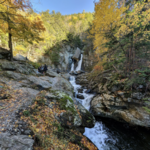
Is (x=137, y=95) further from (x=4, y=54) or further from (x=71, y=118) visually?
(x=4, y=54)

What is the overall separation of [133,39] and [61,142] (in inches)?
350

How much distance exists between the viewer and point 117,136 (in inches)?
241

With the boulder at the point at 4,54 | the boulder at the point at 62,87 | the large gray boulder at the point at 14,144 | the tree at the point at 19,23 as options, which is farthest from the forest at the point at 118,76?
the boulder at the point at 4,54

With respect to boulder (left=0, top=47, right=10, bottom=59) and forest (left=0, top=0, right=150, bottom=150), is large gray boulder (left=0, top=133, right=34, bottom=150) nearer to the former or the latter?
forest (left=0, top=0, right=150, bottom=150)

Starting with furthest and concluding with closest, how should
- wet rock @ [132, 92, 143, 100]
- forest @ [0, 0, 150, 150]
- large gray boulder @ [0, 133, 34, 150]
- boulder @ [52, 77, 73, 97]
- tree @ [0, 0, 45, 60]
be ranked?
1. boulder @ [52, 77, 73, 97]
2. tree @ [0, 0, 45, 60]
3. wet rock @ [132, 92, 143, 100]
4. forest @ [0, 0, 150, 150]
5. large gray boulder @ [0, 133, 34, 150]

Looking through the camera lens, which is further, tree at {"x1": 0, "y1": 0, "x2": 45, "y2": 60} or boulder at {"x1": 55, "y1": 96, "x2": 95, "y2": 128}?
tree at {"x1": 0, "y1": 0, "x2": 45, "y2": 60}

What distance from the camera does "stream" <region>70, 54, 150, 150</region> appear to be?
5.37 meters

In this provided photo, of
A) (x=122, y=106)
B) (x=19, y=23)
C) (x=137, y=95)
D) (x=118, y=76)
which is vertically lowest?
(x=122, y=106)

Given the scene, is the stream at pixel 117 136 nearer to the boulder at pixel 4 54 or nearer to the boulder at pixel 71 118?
the boulder at pixel 71 118

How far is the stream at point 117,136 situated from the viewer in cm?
537

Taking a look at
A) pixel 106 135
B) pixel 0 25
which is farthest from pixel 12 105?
pixel 0 25

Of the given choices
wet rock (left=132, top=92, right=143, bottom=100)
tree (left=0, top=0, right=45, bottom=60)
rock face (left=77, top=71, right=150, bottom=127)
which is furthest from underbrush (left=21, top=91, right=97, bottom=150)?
tree (left=0, top=0, right=45, bottom=60)

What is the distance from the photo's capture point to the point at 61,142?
3.58 metres

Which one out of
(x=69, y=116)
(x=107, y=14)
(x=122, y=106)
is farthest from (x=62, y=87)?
(x=107, y=14)
